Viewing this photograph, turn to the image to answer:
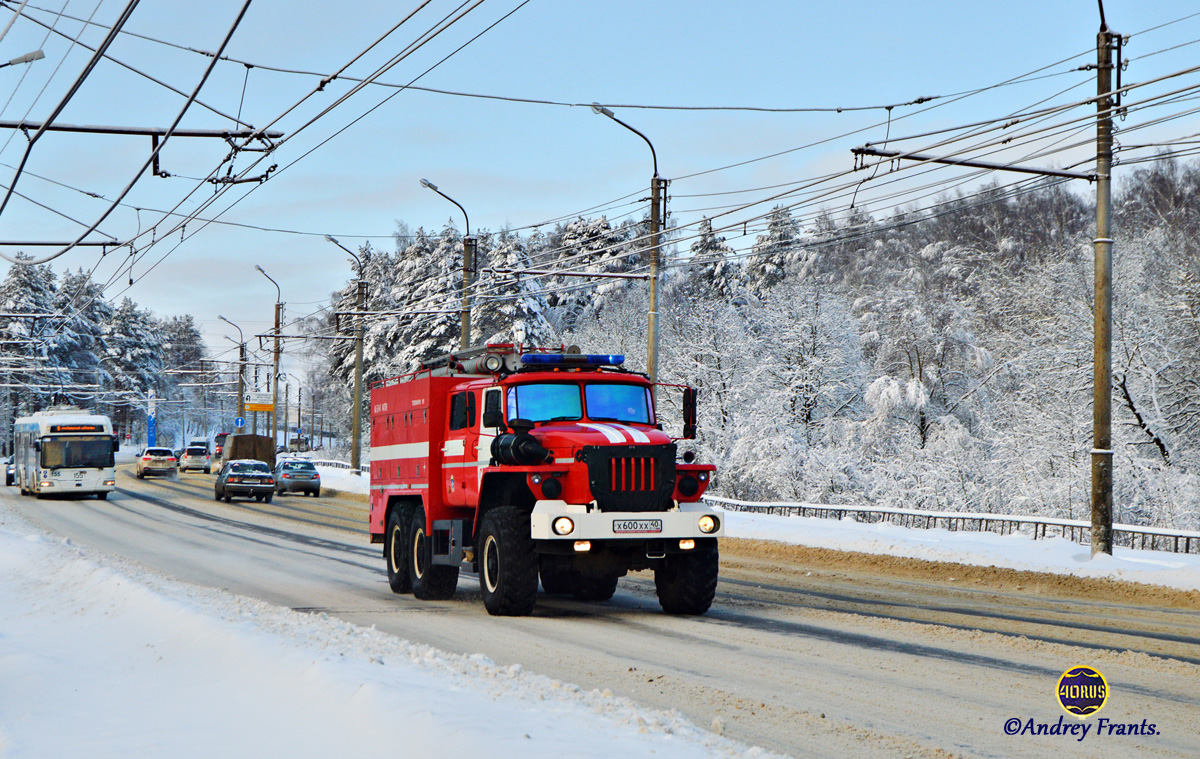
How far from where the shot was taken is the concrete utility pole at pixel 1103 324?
18141mm

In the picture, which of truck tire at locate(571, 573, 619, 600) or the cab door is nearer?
the cab door

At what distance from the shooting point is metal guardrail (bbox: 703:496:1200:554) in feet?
65.5

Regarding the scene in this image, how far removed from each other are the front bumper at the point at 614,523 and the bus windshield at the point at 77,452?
35487 millimetres

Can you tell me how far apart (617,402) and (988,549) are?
31.6ft

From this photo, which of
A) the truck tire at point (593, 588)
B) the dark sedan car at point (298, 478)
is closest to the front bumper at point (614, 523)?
the truck tire at point (593, 588)

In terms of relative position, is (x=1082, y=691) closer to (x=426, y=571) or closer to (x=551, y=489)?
(x=551, y=489)

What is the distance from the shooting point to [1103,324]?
1834 cm

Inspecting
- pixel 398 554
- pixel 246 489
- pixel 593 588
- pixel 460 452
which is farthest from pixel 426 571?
pixel 246 489

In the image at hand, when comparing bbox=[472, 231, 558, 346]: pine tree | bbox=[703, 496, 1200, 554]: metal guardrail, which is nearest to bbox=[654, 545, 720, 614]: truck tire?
bbox=[703, 496, 1200, 554]: metal guardrail

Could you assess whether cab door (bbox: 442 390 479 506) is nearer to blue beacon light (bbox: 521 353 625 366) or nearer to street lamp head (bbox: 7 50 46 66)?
blue beacon light (bbox: 521 353 625 366)

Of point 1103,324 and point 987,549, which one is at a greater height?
point 1103,324

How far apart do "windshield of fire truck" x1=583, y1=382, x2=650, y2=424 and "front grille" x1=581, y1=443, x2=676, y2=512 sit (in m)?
1.21

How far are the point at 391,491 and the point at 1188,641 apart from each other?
409 inches

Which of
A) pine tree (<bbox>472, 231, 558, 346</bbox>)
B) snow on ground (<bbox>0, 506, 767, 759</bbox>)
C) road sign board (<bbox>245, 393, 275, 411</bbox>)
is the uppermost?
pine tree (<bbox>472, 231, 558, 346</bbox>)
